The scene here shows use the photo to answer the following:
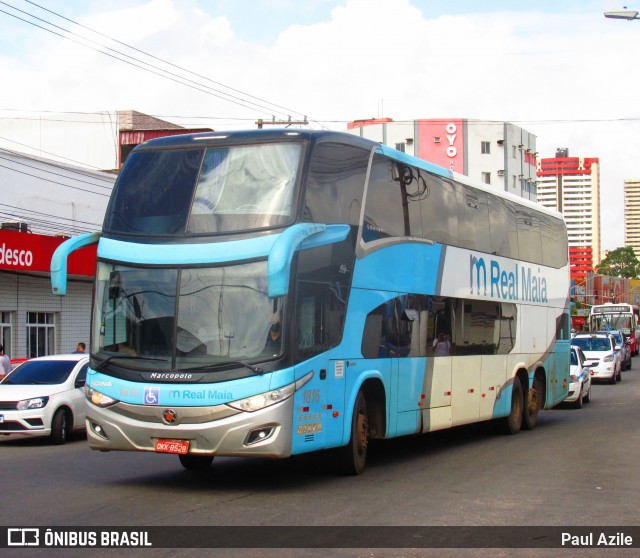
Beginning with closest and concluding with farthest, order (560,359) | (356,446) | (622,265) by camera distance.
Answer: (356,446) → (560,359) → (622,265)

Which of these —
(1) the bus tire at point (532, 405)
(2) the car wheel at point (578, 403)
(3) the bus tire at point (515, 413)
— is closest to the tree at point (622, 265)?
(2) the car wheel at point (578, 403)

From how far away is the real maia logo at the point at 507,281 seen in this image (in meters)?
16.6

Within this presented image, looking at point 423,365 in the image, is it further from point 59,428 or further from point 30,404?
point 30,404

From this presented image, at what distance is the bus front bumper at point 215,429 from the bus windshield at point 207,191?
6.44 feet

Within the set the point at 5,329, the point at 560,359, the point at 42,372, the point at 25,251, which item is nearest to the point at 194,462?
the point at 42,372

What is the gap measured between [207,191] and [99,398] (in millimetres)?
2588

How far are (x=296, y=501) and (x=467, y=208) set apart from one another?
24.3 feet

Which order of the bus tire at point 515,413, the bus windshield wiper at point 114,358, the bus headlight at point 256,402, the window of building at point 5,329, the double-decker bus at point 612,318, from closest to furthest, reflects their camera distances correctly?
the bus headlight at point 256,402 < the bus windshield wiper at point 114,358 < the bus tire at point 515,413 < the window of building at point 5,329 < the double-decker bus at point 612,318

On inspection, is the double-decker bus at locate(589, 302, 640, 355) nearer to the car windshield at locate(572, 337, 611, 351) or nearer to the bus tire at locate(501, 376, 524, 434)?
the car windshield at locate(572, 337, 611, 351)

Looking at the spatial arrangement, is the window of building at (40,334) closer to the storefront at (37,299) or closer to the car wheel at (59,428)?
the storefront at (37,299)

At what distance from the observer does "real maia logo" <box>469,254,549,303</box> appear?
653 inches

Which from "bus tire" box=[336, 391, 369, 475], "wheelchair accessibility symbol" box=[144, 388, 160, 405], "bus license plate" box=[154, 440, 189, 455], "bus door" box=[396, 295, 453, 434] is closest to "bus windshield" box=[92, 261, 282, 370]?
"wheelchair accessibility symbol" box=[144, 388, 160, 405]

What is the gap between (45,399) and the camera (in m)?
17.5

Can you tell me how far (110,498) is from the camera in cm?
1052
